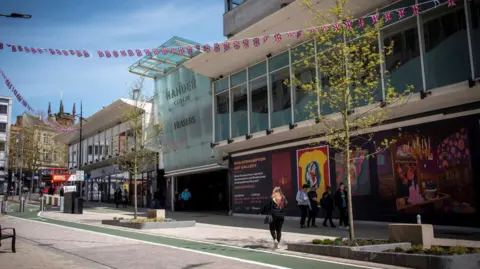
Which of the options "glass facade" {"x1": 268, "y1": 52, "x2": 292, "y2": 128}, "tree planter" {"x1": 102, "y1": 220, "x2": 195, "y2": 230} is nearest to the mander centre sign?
"glass facade" {"x1": 268, "y1": 52, "x2": 292, "y2": 128}

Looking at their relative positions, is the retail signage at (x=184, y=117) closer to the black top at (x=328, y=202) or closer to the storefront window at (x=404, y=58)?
the black top at (x=328, y=202)

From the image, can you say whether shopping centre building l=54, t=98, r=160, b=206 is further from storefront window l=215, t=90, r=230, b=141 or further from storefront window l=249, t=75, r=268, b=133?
storefront window l=249, t=75, r=268, b=133

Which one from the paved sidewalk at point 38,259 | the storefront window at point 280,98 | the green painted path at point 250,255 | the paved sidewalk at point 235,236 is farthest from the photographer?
the storefront window at point 280,98

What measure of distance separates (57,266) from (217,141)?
59.2 ft

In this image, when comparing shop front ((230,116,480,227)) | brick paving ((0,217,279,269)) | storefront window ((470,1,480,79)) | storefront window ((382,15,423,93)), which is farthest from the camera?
storefront window ((382,15,423,93))

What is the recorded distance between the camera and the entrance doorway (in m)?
33.1

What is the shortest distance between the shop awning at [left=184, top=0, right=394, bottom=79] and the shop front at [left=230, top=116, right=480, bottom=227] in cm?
506

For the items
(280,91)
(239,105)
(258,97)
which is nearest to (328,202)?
(280,91)

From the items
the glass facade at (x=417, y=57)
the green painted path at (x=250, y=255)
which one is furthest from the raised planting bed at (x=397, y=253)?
the glass facade at (x=417, y=57)

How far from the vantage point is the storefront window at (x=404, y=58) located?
1551 centimetres

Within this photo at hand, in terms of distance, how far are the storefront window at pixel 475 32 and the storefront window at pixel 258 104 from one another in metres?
10.9

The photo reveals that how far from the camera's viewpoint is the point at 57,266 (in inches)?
338

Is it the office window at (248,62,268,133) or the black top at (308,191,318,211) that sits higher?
the office window at (248,62,268,133)

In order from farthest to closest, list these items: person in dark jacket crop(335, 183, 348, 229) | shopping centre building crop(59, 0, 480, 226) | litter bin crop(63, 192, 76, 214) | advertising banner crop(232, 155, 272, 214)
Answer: litter bin crop(63, 192, 76, 214), advertising banner crop(232, 155, 272, 214), person in dark jacket crop(335, 183, 348, 229), shopping centre building crop(59, 0, 480, 226)
